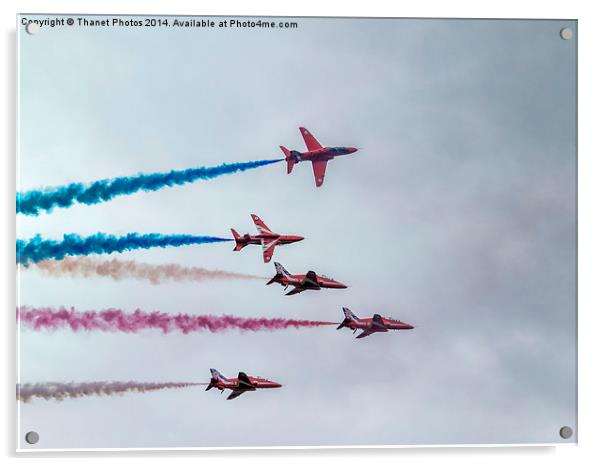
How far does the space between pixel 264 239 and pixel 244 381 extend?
124cm

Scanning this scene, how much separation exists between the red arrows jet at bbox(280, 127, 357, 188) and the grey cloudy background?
0.07 metres

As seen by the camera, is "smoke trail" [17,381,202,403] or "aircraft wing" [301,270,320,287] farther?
"aircraft wing" [301,270,320,287]

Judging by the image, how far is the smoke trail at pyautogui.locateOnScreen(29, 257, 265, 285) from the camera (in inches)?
308

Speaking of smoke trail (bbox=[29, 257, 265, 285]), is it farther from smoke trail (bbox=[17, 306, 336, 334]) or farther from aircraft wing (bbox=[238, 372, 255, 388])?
aircraft wing (bbox=[238, 372, 255, 388])

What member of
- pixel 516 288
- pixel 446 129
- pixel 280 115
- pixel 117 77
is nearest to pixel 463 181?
pixel 446 129

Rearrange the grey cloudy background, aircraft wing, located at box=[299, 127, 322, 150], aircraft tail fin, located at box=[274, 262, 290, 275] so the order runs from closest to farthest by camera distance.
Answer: the grey cloudy background < aircraft tail fin, located at box=[274, 262, 290, 275] < aircraft wing, located at box=[299, 127, 322, 150]

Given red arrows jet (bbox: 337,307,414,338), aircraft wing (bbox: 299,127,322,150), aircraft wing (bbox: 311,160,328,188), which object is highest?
aircraft wing (bbox: 299,127,322,150)

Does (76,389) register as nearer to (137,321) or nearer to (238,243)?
(137,321)

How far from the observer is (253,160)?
317 inches

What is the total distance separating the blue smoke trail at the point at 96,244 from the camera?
25.5 ft

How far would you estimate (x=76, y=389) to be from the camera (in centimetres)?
773

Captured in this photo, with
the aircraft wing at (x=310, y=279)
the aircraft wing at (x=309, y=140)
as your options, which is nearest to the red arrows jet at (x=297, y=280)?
the aircraft wing at (x=310, y=279)

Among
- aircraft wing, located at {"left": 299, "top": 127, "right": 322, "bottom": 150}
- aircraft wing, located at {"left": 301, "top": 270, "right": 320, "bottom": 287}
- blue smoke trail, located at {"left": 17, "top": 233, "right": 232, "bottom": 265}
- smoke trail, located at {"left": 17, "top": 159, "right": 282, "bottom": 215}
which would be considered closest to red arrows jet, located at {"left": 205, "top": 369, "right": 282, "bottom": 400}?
aircraft wing, located at {"left": 301, "top": 270, "right": 320, "bottom": 287}

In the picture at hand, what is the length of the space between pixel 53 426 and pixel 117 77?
120 inches
